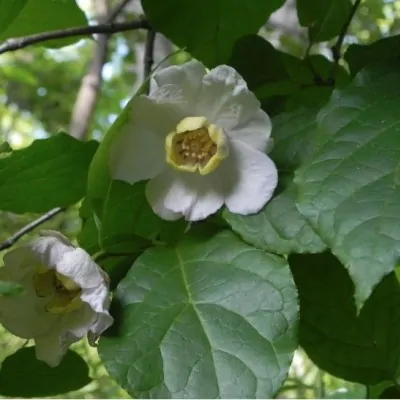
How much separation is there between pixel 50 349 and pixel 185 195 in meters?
0.13

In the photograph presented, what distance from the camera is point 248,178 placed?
42 centimetres

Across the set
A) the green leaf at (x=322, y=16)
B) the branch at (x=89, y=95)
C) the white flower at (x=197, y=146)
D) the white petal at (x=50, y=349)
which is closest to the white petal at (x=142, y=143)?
the white flower at (x=197, y=146)

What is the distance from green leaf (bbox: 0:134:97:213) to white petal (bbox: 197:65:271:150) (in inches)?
4.0

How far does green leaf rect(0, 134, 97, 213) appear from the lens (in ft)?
1.49

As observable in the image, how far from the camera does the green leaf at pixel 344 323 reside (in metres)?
0.47

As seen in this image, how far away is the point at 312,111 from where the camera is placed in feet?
1.47

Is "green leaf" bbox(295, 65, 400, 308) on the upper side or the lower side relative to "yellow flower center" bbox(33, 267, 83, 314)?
upper

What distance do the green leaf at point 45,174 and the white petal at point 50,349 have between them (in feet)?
0.36

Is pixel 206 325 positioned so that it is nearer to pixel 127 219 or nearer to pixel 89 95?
pixel 127 219

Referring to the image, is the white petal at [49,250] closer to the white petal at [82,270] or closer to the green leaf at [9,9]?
the white petal at [82,270]

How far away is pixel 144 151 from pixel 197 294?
100mm

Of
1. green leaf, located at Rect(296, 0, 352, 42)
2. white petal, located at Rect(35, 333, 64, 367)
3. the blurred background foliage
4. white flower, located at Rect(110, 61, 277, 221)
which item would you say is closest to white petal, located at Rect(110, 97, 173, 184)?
white flower, located at Rect(110, 61, 277, 221)

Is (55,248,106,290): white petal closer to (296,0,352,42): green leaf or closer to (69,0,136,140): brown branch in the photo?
(296,0,352,42): green leaf

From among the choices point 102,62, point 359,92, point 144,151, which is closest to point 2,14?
point 144,151
